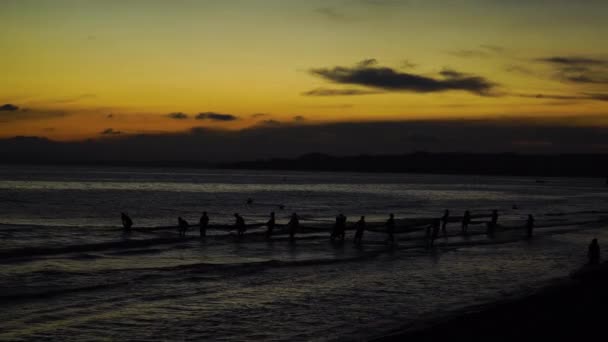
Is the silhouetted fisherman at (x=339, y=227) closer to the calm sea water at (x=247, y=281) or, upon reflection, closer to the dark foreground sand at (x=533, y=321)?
the calm sea water at (x=247, y=281)

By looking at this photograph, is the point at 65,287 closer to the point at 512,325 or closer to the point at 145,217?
the point at 512,325

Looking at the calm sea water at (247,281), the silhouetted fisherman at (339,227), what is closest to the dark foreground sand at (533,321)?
the calm sea water at (247,281)

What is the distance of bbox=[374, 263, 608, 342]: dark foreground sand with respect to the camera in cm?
1255

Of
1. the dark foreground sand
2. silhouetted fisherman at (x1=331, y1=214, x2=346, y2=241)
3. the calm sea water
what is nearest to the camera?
the dark foreground sand

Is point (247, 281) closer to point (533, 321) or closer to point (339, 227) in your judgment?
point (533, 321)

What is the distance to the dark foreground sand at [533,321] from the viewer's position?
1255 centimetres

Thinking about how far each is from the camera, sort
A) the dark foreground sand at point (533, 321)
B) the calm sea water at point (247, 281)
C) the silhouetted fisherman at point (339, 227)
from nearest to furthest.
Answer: the dark foreground sand at point (533, 321), the calm sea water at point (247, 281), the silhouetted fisherman at point (339, 227)

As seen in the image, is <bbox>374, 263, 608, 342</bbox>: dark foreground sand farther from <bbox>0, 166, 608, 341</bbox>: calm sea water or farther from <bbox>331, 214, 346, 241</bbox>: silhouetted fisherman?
<bbox>331, 214, 346, 241</bbox>: silhouetted fisherman

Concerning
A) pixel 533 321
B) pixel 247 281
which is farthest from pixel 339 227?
pixel 533 321

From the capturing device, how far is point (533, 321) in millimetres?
13883

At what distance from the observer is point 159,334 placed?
535 inches

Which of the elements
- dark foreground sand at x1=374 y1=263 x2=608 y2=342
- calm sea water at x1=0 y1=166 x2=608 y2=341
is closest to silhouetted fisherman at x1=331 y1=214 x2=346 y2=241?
calm sea water at x1=0 y1=166 x2=608 y2=341

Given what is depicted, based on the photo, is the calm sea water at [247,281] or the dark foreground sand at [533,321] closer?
the dark foreground sand at [533,321]

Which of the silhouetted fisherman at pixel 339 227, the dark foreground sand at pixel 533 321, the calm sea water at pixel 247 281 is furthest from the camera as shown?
the silhouetted fisherman at pixel 339 227
